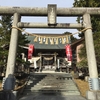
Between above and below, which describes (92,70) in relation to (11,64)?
below

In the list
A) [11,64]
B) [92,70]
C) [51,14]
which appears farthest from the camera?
[51,14]

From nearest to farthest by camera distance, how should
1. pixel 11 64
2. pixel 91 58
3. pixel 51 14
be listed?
1. pixel 11 64
2. pixel 91 58
3. pixel 51 14

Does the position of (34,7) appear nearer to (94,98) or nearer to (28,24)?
(28,24)

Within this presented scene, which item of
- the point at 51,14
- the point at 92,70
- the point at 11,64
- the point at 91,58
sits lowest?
the point at 92,70

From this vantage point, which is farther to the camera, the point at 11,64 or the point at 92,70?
the point at 92,70

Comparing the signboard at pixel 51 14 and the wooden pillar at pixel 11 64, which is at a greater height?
the signboard at pixel 51 14

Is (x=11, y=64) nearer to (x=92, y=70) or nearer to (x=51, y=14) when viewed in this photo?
(x=51, y=14)

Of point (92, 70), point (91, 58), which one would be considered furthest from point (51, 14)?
point (92, 70)

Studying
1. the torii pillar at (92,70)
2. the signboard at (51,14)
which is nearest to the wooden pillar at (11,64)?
the signboard at (51,14)

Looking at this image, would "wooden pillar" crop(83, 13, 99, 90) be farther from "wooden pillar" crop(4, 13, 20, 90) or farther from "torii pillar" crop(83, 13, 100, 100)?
"wooden pillar" crop(4, 13, 20, 90)

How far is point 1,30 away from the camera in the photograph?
13.2 m

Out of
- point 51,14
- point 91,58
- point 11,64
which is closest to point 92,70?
point 91,58

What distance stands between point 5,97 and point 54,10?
6177 mm

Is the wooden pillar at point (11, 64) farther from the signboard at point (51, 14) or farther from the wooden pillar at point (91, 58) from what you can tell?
the wooden pillar at point (91, 58)
